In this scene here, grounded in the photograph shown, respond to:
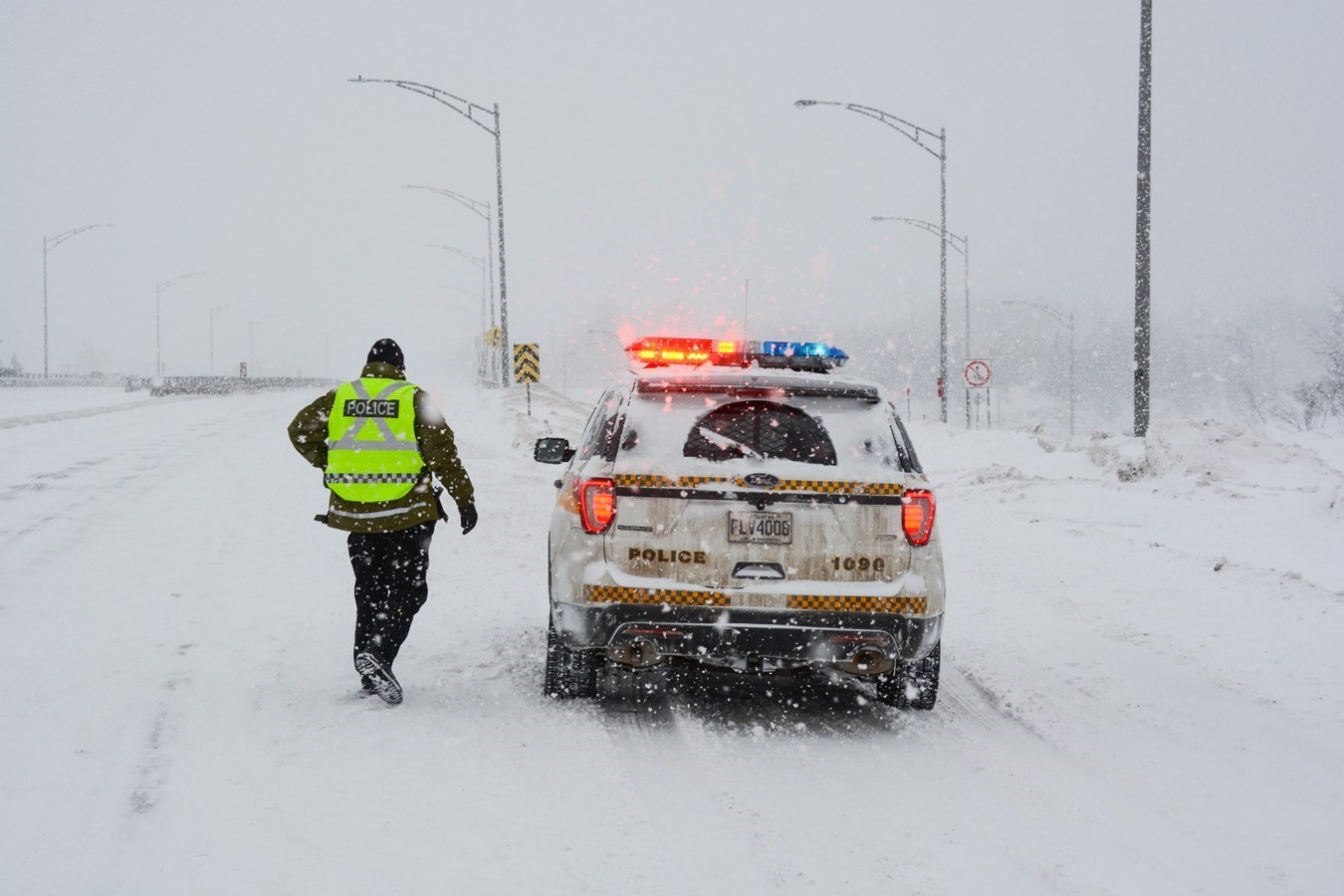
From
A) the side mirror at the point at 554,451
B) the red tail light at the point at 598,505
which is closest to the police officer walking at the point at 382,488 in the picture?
the red tail light at the point at 598,505

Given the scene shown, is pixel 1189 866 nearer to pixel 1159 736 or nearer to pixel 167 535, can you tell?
pixel 1159 736

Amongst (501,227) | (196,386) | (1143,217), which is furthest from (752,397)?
(196,386)

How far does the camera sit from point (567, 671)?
19.9 ft

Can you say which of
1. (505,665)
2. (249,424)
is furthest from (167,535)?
(249,424)

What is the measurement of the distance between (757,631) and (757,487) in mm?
663

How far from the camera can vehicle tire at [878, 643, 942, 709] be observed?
19.1ft

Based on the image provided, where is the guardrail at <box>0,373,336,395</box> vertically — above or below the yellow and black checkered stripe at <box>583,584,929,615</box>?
above

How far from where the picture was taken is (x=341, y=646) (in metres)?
7.31

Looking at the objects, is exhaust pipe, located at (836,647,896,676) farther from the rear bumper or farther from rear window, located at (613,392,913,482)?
rear window, located at (613,392,913,482)

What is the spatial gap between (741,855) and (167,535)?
8.93 m

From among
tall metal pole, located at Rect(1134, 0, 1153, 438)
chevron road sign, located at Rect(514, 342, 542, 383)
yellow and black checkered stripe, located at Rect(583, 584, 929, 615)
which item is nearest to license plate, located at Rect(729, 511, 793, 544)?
yellow and black checkered stripe, located at Rect(583, 584, 929, 615)

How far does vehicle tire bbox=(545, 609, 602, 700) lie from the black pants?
76 centimetres

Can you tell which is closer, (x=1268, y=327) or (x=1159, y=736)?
(x=1159, y=736)

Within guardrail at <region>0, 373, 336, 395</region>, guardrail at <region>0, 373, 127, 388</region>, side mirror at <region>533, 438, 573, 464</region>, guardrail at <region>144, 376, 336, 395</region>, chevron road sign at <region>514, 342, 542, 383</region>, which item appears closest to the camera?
side mirror at <region>533, 438, 573, 464</region>
